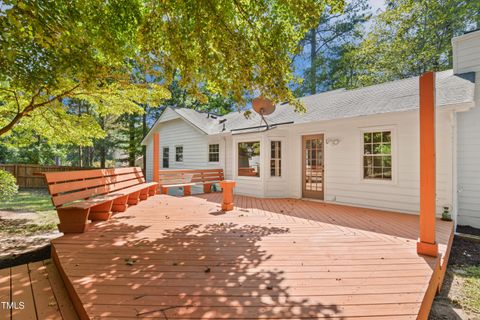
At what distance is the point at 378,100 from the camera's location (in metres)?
7.16

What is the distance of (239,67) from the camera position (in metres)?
4.88

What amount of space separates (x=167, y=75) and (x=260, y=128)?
4.65m

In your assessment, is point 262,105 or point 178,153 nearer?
point 262,105

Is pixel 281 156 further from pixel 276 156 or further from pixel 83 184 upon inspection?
pixel 83 184

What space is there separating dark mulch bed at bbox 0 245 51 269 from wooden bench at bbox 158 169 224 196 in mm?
5045

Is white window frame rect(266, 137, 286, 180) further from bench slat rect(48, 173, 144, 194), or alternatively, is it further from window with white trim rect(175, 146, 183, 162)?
window with white trim rect(175, 146, 183, 162)

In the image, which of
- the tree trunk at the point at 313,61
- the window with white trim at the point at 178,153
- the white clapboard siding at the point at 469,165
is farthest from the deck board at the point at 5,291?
the tree trunk at the point at 313,61

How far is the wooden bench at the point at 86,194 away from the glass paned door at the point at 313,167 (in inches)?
214

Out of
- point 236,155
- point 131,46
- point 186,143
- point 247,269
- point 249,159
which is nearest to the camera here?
point 247,269

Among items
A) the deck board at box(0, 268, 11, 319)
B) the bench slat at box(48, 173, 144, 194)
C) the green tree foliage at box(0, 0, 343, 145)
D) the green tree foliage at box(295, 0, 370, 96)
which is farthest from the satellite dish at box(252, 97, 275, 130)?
the green tree foliage at box(295, 0, 370, 96)

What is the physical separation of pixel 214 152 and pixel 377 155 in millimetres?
7469

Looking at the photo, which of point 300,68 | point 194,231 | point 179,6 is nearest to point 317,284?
point 194,231

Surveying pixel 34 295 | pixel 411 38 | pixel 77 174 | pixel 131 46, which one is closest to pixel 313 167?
pixel 131 46

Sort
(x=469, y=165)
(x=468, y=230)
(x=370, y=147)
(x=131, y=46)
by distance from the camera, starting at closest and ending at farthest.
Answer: (x=131, y=46) < (x=468, y=230) < (x=469, y=165) < (x=370, y=147)
